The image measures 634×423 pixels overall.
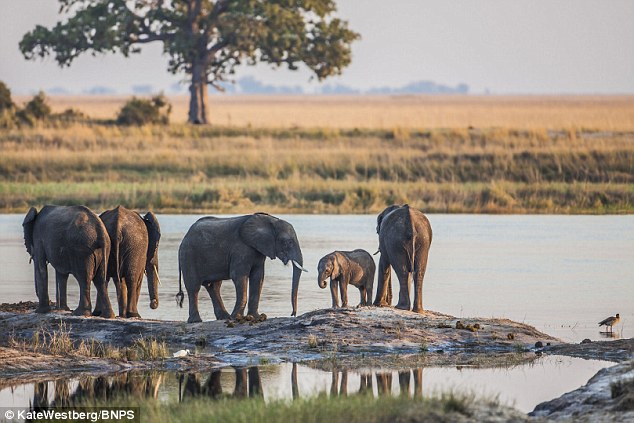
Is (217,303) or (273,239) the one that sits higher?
(273,239)

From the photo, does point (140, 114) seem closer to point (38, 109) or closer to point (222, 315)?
point (38, 109)

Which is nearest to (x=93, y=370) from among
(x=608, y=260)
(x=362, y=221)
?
(x=608, y=260)

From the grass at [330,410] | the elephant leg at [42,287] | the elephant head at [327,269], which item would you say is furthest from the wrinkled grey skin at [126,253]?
the grass at [330,410]

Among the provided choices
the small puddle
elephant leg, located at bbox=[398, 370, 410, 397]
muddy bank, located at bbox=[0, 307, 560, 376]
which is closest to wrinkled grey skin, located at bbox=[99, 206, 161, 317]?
muddy bank, located at bbox=[0, 307, 560, 376]

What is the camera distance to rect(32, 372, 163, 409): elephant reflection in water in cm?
1264

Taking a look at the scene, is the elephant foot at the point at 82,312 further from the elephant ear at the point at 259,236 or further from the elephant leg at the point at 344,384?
the elephant leg at the point at 344,384

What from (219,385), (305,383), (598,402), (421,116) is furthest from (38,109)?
(421,116)

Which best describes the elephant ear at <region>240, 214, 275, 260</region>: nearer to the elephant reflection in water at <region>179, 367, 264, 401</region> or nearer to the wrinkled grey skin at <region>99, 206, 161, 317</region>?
the wrinkled grey skin at <region>99, 206, 161, 317</region>

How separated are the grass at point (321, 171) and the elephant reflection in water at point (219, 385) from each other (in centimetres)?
2005

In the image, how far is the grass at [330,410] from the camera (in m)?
10.4

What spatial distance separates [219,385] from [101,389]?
3.54 ft

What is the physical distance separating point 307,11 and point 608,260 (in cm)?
3212

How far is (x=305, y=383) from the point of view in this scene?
1345cm

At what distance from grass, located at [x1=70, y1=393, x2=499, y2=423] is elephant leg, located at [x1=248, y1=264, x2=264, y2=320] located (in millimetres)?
5332
